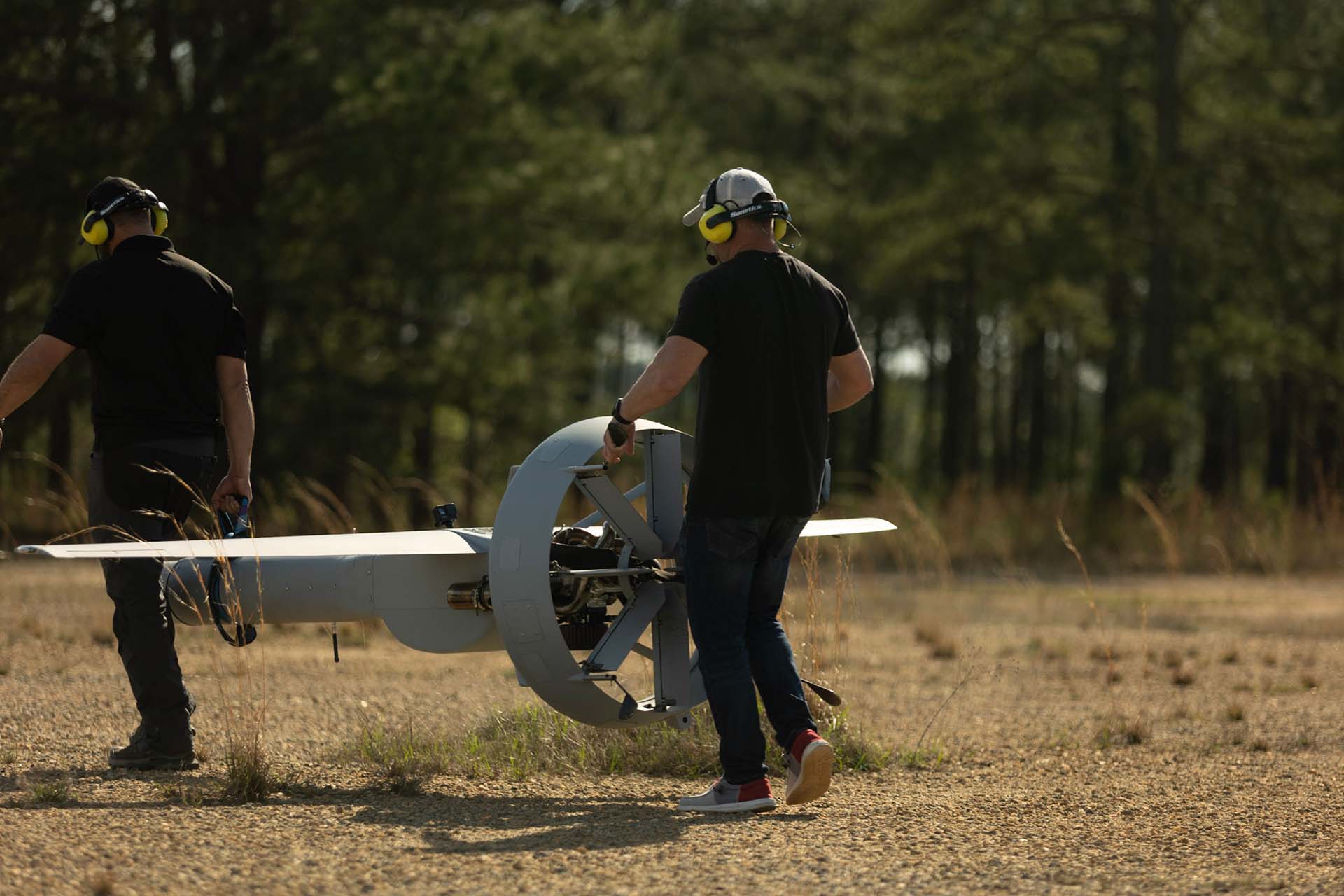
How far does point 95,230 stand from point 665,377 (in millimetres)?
2363

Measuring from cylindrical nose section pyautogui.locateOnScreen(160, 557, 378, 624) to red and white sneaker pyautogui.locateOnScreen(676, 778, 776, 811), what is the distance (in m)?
1.50

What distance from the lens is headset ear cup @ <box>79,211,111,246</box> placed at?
243 inches

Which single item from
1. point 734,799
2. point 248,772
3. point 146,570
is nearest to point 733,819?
point 734,799

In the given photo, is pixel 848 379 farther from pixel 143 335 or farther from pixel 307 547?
pixel 143 335

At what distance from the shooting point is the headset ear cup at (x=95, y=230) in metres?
6.18

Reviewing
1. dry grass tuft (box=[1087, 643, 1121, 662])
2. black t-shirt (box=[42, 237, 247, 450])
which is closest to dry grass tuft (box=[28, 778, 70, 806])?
Answer: black t-shirt (box=[42, 237, 247, 450])

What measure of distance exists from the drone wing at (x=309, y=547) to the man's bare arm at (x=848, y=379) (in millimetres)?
1388

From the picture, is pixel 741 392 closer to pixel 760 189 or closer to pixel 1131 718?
pixel 760 189

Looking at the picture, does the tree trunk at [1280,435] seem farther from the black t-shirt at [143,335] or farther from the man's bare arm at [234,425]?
the black t-shirt at [143,335]

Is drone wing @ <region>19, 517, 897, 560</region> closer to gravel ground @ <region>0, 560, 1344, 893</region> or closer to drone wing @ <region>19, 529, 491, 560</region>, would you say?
drone wing @ <region>19, 529, 491, 560</region>

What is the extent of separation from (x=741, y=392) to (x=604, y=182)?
15951mm

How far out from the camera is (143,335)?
242 inches

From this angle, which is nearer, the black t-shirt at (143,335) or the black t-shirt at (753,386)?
the black t-shirt at (753,386)

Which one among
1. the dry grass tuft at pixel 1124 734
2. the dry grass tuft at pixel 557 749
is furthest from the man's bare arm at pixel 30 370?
the dry grass tuft at pixel 1124 734
